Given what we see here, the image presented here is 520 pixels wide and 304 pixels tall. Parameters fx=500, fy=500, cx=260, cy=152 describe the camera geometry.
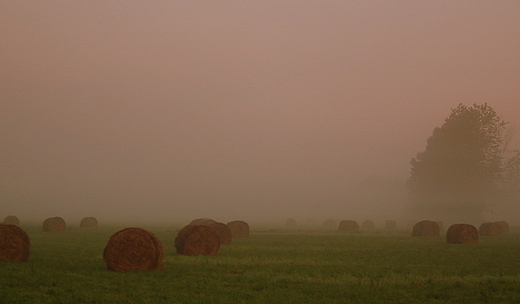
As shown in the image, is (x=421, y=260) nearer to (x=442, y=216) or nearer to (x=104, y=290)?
(x=104, y=290)

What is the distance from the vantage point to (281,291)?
14.7 m

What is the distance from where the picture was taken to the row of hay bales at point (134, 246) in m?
18.6

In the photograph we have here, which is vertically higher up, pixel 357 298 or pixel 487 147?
pixel 487 147

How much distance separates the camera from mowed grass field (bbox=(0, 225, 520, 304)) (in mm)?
13727

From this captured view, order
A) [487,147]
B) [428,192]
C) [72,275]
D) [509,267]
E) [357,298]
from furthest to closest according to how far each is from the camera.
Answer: [428,192]
[487,147]
[509,267]
[72,275]
[357,298]

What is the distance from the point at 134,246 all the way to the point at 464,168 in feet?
231

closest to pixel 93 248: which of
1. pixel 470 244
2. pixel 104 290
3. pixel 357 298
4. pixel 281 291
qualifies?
pixel 104 290

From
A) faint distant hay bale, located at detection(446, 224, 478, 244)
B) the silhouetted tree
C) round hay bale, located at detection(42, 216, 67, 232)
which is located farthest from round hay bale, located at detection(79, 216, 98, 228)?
the silhouetted tree

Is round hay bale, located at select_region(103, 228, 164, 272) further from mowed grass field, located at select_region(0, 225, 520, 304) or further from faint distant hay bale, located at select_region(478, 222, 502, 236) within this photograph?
faint distant hay bale, located at select_region(478, 222, 502, 236)

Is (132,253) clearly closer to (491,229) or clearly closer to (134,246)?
(134,246)

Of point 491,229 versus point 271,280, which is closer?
point 271,280

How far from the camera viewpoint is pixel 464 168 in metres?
78.8

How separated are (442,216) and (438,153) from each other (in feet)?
36.0

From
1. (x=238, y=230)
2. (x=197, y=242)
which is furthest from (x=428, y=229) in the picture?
(x=197, y=242)
